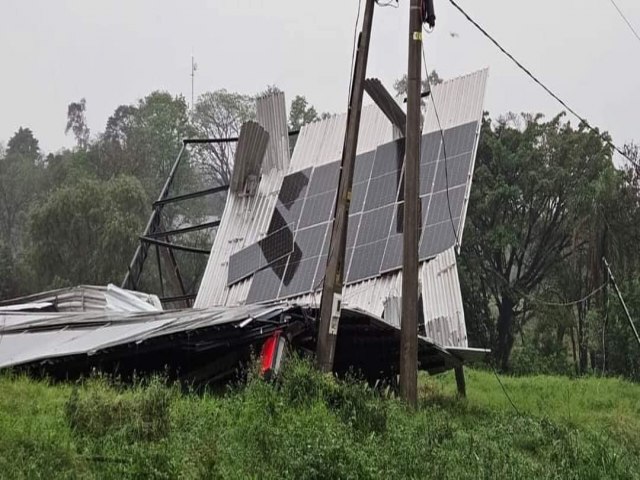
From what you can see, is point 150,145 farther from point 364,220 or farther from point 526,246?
point 364,220

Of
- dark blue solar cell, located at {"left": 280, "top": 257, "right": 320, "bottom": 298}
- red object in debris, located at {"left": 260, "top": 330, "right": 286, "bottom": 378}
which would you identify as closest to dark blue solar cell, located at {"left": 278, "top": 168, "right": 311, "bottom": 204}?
dark blue solar cell, located at {"left": 280, "top": 257, "right": 320, "bottom": 298}

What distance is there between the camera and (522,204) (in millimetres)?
32969

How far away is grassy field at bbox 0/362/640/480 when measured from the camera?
707 cm

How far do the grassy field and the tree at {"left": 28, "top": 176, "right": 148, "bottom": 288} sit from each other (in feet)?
79.8

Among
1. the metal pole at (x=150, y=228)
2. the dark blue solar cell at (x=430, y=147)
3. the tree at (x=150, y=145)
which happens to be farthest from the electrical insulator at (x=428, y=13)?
the tree at (x=150, y=145)

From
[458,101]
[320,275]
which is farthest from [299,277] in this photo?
[458,101]

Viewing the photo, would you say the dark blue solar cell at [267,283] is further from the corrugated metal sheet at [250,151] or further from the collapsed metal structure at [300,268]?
the corrugated metal sheet at [250,151]

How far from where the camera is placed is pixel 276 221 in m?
18.8

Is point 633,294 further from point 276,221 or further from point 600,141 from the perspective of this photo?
point 276,221

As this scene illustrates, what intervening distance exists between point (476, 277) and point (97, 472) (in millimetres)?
27032

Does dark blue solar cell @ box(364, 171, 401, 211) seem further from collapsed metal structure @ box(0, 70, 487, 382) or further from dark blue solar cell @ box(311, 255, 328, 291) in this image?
dark blue solar cell @ box(311, 255, 328, 291)

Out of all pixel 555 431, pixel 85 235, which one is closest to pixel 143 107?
pixel 85 235

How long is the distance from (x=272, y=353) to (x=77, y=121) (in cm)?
6929

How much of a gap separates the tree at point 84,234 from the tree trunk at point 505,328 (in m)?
15.7
